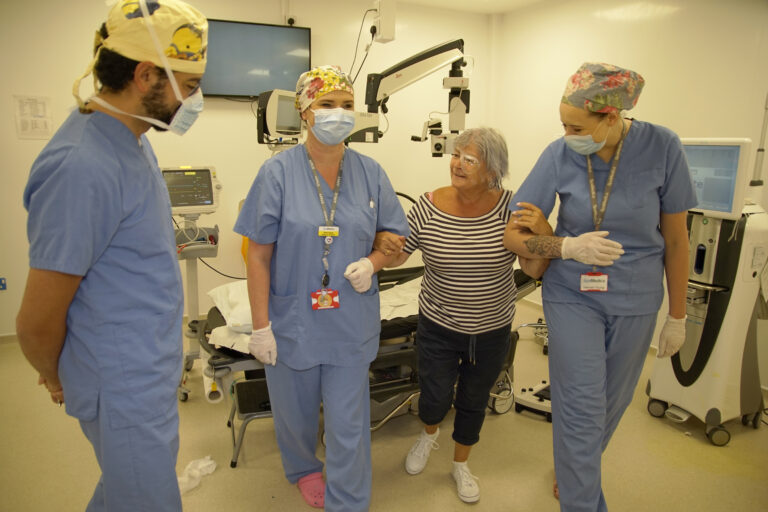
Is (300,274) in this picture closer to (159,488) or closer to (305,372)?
(305,372)

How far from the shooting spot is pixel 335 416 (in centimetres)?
170

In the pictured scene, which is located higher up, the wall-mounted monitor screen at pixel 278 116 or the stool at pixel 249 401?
the wall-mounted monitor screen at pixel 278 116

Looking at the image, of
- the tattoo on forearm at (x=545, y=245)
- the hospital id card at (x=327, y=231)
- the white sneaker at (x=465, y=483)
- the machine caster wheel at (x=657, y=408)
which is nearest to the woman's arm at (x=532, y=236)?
the tattoo on forearm at (x=545, y=245)

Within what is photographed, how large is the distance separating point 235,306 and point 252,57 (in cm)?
236

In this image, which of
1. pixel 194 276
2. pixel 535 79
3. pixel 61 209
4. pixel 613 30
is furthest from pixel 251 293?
pixel 535 79

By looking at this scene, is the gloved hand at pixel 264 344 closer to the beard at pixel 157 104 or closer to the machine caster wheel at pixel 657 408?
the beard at pixel 157 104

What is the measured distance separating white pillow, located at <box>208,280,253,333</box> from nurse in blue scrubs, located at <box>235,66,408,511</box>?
46 cm

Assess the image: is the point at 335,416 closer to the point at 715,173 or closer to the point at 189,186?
the point at 189,186

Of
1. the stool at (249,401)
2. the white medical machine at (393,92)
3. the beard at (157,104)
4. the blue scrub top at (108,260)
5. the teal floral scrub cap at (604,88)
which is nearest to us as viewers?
the blue scrub top at (108,260)

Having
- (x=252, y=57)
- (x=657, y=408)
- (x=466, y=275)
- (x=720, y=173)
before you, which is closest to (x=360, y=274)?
(x=466, y=275)

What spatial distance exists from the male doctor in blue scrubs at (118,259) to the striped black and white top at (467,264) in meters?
0.96

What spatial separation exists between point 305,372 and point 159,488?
2.13ft

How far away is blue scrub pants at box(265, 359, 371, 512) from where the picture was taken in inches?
67.1

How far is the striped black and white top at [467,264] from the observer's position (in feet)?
6.02
